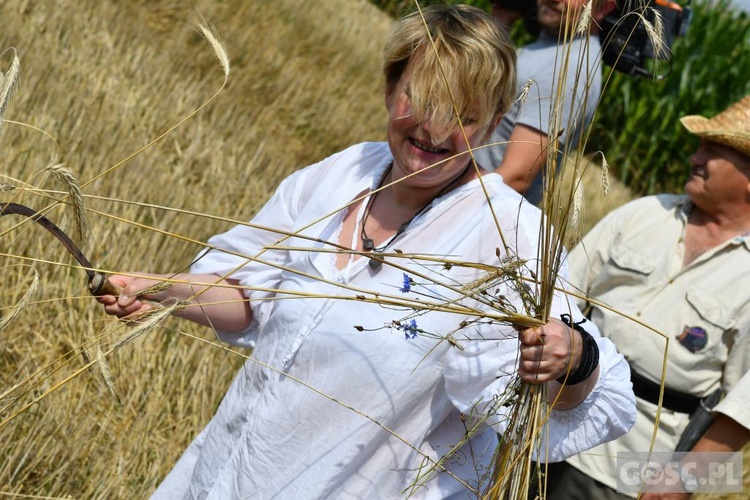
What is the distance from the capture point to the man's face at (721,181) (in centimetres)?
241

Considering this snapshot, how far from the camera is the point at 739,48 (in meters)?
9.66

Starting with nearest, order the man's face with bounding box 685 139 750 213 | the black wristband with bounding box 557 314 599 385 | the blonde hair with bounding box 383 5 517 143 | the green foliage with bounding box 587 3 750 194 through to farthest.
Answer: the black wristband with bounding box 557 314 599 385 < the blonde hair with bounding box 383 5 517 143 < the man's face with bounding box 685 139 750 213 < the green foliage with bounding box 587 3 750 194

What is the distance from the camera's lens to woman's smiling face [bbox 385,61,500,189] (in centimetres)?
163

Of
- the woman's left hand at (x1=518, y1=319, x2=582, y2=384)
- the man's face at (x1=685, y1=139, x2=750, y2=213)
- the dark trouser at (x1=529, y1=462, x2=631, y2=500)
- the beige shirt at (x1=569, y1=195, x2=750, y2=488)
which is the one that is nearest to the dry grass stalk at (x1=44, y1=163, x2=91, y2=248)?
the woman's left hand at (x1=518, y1=319, x2=582, y2=384)

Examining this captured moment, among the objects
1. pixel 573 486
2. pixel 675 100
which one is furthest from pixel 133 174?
pixel 675 100

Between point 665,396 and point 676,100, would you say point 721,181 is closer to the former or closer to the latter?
point 665,396

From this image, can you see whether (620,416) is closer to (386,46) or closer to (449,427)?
(449,427)

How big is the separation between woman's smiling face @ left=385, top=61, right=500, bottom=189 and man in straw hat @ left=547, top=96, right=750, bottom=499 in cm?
87

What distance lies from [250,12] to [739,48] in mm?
5770

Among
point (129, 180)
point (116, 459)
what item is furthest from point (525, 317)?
point (129, 180)

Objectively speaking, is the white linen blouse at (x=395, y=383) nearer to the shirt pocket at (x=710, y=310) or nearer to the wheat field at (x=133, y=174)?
the wheat field at (x=133, y=174)

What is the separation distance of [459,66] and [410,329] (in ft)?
1.57

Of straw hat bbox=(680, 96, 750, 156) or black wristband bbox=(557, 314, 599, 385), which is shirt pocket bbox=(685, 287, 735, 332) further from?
black wristband bbox=(557, 314, 599, 385)

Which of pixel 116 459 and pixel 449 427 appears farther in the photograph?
pixel 116 459
